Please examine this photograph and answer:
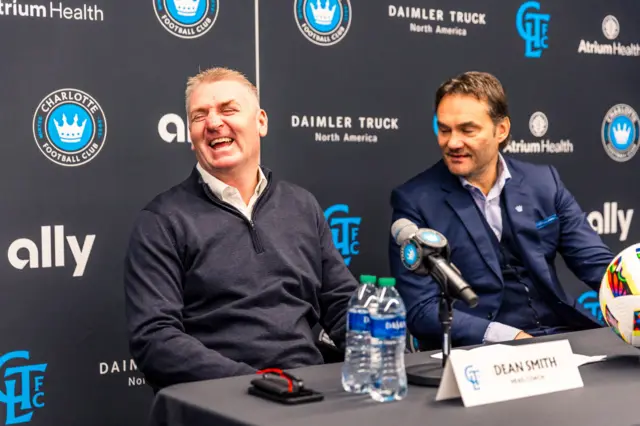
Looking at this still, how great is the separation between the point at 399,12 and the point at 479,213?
3.58 ft

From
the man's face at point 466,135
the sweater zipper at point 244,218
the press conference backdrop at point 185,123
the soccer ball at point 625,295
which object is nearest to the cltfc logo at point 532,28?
the press conference backdrop at point 185,123

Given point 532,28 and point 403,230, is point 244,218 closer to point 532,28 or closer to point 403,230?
point 403,230

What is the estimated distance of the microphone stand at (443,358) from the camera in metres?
1.76

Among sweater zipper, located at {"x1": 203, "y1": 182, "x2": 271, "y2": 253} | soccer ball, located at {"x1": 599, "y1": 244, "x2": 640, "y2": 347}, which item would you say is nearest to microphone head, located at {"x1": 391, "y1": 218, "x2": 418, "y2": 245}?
soccer ball, located at {"x1": 599, "y1": 244, "x2": 640, "y2": 347}

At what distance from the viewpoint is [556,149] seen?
13.7 feet

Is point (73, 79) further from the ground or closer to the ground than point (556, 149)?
further from the ground

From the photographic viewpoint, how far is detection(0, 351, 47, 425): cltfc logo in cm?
283

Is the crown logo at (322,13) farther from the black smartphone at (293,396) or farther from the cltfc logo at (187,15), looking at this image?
the black smartphone at (293,396)

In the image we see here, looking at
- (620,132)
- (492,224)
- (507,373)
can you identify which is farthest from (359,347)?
(620,132)

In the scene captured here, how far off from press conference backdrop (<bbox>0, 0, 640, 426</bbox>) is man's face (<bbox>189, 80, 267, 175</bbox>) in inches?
19.5

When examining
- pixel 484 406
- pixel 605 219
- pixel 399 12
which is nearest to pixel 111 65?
pixel 399 12

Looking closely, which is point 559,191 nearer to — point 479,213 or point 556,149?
point 479,213

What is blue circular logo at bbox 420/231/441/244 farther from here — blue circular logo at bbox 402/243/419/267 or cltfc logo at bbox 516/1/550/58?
cltfc logo at bbox 516/1/550/58

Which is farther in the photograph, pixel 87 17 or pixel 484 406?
pixel 87 17
